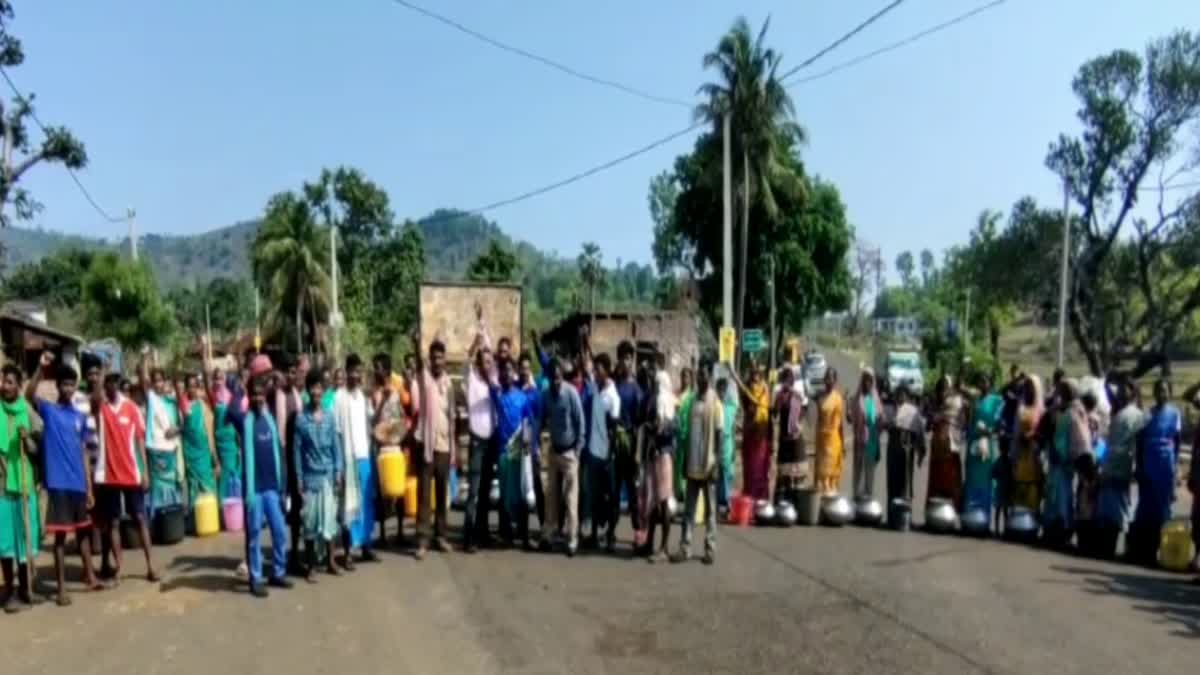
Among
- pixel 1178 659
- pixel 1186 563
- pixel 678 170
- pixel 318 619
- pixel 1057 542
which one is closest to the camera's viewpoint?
pixel 1178 659

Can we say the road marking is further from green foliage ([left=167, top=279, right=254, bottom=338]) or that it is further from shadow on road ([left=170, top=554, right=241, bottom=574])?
green foliage ([left=167, top=279, right=254, bottom=338])

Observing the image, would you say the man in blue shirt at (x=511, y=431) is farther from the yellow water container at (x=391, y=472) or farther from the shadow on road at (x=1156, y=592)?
the shadow on road at (x=1156, y=592)

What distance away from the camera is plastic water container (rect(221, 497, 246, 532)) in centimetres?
1188

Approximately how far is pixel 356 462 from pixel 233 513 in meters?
3.05

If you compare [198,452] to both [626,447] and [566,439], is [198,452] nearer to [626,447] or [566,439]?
[566,439]

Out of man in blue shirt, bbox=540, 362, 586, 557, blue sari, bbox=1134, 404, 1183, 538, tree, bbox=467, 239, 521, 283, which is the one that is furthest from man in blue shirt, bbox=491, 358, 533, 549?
tree, bbox=467, 239, 521, 283

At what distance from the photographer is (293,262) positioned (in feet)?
157

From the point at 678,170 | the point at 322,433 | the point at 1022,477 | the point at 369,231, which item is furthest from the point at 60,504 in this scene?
the point at 369,231

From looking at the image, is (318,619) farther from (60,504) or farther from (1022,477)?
(1022,477)

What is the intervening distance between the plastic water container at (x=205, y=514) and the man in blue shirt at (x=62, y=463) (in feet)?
9.17

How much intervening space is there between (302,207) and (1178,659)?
46578mm

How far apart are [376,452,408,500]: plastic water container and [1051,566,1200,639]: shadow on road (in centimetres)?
659

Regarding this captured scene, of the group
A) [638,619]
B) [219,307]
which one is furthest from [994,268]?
[219,307]

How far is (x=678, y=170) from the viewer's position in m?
45.8
